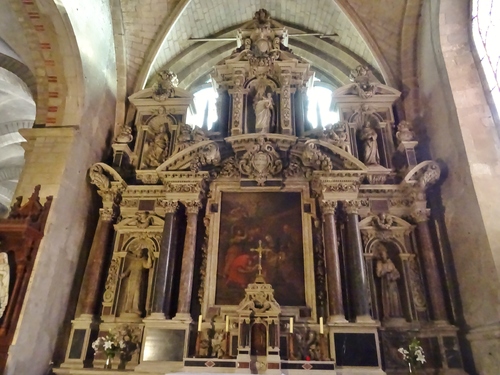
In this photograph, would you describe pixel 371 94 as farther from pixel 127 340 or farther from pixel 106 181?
pixel 127 340

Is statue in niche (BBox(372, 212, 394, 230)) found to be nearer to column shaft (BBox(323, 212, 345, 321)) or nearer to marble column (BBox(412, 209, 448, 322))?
marble column (BBox(412, 209, 448, 322))

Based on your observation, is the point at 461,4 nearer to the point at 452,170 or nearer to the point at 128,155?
the point at 452,170

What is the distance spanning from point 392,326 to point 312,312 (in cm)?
154

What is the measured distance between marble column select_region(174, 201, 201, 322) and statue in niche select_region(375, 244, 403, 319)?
3842 mm

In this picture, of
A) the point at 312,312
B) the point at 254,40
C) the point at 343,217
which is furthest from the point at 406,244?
the point at 254,40

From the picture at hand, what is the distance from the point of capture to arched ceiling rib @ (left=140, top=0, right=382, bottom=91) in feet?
39.1

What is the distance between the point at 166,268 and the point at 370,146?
5401mm

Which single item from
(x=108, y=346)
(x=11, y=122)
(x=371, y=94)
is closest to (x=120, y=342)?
(x=108, y=346)

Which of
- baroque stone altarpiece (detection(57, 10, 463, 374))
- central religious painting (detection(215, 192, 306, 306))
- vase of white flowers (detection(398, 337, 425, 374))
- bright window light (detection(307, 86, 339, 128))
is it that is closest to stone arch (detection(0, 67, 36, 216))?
baroque stone altarpiece (detection(57, 10, 463, 374))

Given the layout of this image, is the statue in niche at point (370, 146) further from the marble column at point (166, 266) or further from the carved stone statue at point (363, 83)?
the marble column at point (166, 266)

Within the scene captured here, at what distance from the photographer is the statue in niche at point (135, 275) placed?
8.16 meters

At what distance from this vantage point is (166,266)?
8172 mm

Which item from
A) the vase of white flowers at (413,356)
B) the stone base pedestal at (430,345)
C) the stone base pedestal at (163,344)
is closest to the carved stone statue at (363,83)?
the stone base pedestal at (430,345)

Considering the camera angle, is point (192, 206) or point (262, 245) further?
point (192, 206)
